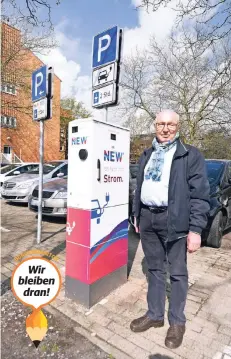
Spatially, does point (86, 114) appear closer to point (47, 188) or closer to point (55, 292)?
point (47, 188)

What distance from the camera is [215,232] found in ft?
16.4

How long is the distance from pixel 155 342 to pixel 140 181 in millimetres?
1461

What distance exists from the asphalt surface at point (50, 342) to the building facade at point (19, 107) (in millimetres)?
12777

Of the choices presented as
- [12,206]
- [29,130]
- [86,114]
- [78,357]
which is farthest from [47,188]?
[86,114]

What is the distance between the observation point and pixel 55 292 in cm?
193

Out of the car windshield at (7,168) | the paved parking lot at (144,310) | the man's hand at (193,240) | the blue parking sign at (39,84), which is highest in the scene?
the blue parking sign at (39,84)

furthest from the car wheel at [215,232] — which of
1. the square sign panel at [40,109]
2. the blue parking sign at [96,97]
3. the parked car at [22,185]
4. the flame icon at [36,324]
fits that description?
the parked car at [22,185]

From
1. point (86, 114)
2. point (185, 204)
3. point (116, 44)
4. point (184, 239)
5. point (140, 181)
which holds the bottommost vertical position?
point (184, 239)

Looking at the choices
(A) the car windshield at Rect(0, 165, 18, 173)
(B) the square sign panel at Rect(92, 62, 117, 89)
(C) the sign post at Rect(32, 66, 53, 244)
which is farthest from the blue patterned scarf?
(A) the car windshield at Rect(0, 165, 18, 173)

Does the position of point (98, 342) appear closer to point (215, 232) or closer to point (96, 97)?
point (96, 97)

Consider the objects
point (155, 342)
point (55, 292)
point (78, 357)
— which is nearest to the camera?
point (55, 292)

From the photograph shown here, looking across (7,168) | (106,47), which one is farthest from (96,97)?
(7,168)

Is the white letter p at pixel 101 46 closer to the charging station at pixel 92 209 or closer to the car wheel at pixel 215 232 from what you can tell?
the charging station at pixel 92 209

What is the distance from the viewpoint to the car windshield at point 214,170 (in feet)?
18.0
